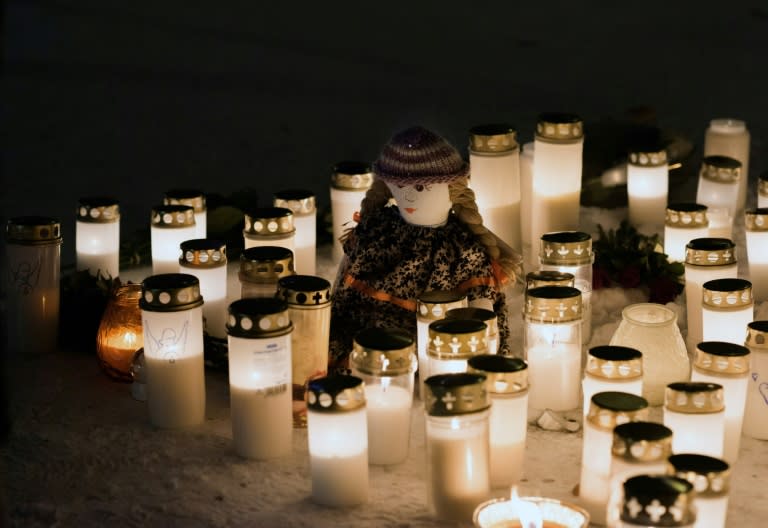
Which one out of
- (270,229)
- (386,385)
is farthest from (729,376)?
(270,229)

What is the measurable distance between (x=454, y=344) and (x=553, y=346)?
52 cm

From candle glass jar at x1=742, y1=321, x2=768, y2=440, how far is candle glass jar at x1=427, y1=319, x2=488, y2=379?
2.55ft

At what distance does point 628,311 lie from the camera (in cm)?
418

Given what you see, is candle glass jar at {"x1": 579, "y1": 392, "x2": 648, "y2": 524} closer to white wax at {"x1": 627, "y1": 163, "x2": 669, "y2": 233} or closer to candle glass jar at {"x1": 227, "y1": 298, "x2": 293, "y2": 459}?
candle glass jar at {"x1": 227, "y1": 298, "x2": 293, "y2": 459}

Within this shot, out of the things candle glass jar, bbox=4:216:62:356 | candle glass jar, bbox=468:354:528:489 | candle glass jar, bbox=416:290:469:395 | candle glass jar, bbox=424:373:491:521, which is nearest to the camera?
candle glass jar, bbox=424:373:491:521

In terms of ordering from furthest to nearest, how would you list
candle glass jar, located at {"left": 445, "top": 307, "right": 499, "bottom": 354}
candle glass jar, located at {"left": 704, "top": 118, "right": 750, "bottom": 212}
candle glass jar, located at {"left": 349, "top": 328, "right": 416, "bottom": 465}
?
candle glass jar, located at {"left": 704, "top": 118, "right": 750, "bottom": 212}
candle glass jar, located at {"left": 445, "top": 307, "right": 499, "bottom": 354}
candle glass jar, located at {"left": 349, "top": 328, "right": 416, "bottom": 465}

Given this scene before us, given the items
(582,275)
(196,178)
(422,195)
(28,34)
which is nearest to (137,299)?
(422,195)

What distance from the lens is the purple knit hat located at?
13.7 ft

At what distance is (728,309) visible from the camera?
13.6ft

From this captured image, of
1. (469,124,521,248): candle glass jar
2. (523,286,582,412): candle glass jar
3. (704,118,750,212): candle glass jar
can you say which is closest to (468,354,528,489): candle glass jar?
(523,286,582,412): candle glass jar

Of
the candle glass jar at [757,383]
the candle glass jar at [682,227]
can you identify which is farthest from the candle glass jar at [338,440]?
the candle glass jar at [682,227]

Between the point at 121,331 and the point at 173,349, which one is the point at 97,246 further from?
the point at 173,349

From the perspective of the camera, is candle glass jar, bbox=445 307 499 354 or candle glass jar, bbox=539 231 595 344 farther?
candle glass jar, bbox=539 231 595 344

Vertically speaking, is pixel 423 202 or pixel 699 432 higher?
pixel 423 202
